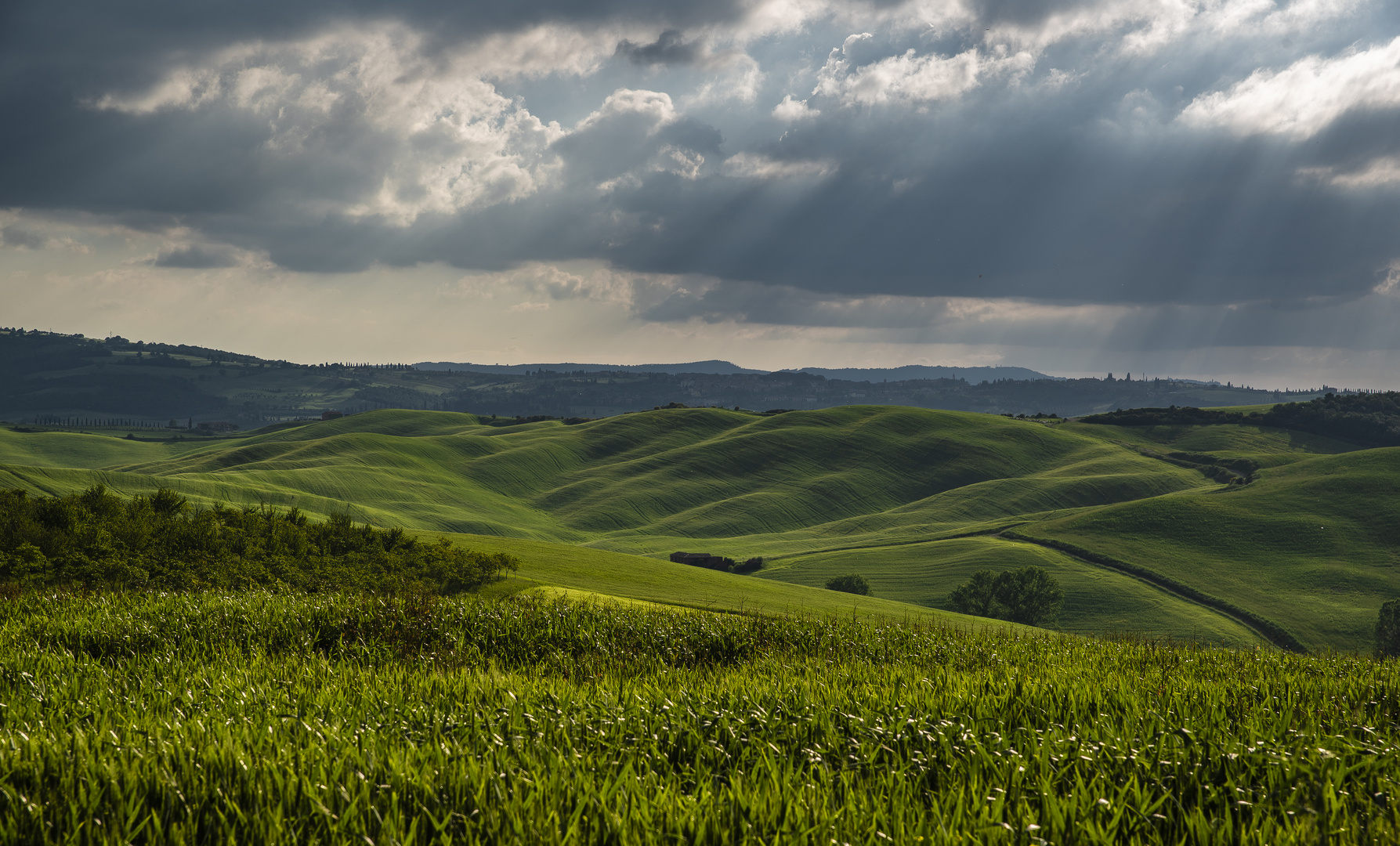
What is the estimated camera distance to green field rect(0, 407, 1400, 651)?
8469 centimetres

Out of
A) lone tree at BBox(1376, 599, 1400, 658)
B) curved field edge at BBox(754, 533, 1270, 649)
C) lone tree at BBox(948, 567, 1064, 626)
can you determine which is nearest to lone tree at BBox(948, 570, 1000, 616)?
lone tree at BBox(948, 567, 1064, 626)

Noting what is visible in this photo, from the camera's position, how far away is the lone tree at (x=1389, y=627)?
79.3 m

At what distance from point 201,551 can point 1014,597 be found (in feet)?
271

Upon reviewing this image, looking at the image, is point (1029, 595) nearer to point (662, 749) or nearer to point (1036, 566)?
point (1036, 566)

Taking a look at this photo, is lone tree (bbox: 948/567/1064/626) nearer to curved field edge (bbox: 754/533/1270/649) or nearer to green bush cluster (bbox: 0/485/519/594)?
curved field edge (bbox: 754/533/1270/649)

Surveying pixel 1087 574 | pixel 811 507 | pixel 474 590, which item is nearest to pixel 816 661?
pixel 474 590

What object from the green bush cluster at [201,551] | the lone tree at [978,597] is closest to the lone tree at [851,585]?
the lone tree at [978,597]

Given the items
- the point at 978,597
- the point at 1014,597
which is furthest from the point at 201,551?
the point at 1014,597

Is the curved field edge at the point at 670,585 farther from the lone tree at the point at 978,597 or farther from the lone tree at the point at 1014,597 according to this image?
the lone tree at the point at 1014,597

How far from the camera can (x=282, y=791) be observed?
4.65m

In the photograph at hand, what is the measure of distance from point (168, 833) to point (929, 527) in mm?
143328

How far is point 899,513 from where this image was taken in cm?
15650

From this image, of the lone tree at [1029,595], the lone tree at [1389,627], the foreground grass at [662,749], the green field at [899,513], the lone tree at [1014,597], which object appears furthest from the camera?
the lone tree at [1029,595]

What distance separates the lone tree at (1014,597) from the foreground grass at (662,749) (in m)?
83.0
